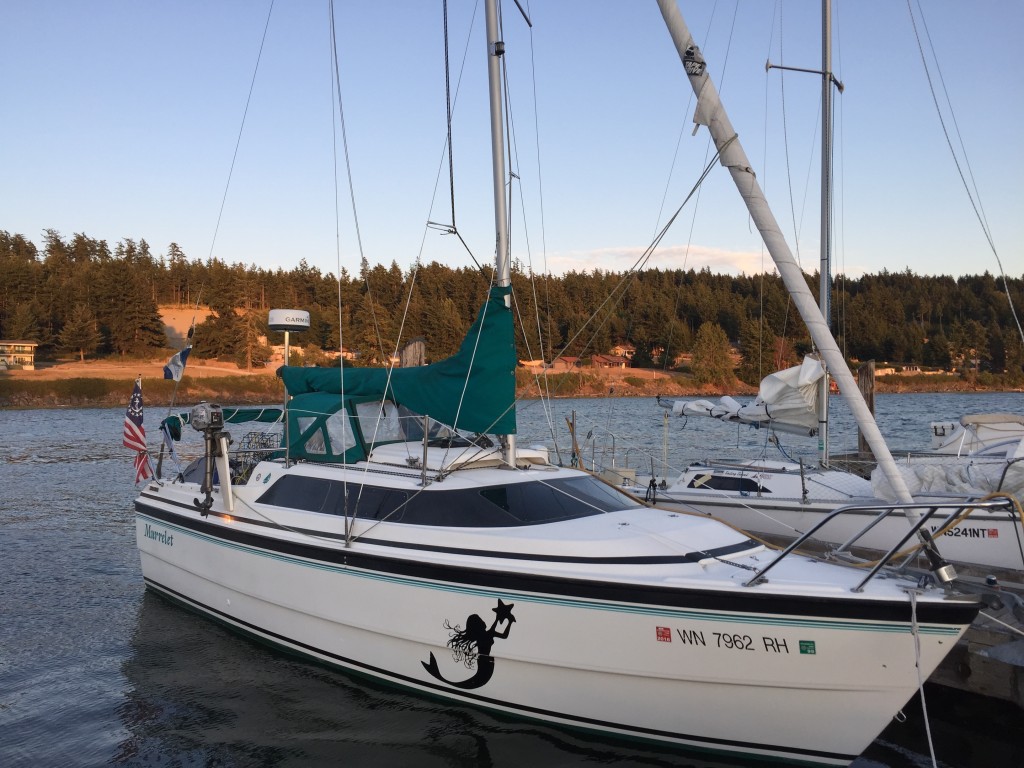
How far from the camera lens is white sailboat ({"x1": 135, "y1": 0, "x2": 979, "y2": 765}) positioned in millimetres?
5582

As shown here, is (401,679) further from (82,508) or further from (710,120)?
(82,508)

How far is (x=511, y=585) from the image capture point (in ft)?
21.2

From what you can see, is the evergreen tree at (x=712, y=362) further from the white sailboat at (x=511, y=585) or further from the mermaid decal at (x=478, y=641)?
the mermaid decal at (x=478, y=641)

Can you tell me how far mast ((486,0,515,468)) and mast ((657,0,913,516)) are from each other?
1.93 meters

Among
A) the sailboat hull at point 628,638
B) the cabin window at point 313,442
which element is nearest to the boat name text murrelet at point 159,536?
the cabin window at point 313,442

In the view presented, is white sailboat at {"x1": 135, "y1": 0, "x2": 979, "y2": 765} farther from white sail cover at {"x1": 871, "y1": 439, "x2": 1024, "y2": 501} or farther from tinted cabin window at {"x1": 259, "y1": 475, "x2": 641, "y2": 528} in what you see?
white sail cover at {"x1": 871, "y1": 439, "x2": 1024, "y2": 501}

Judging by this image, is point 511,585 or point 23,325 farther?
point 23,325

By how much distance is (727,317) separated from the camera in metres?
101

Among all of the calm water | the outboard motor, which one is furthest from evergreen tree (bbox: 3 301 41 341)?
the outboard motor

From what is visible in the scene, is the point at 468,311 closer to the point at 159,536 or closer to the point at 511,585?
the point at 159,536

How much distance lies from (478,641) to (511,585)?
2.18ft

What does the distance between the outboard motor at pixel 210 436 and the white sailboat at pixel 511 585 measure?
0.09ft

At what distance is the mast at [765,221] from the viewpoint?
20.6ft

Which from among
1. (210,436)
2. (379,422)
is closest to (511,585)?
(379,422)
